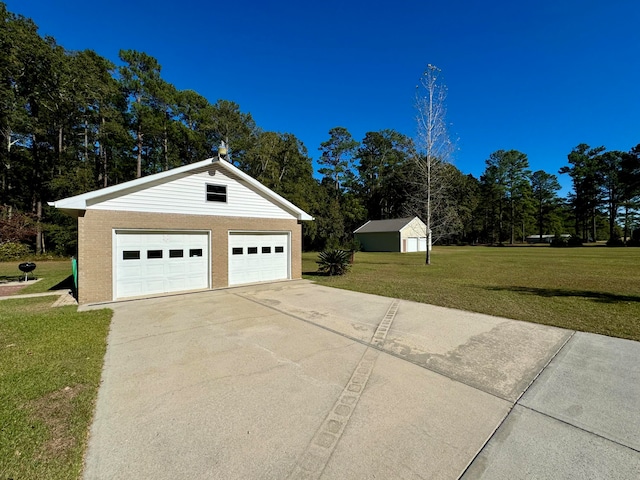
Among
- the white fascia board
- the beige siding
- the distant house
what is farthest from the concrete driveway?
the beige siding

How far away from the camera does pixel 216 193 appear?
10867 mm

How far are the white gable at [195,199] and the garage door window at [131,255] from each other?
132 centimetres

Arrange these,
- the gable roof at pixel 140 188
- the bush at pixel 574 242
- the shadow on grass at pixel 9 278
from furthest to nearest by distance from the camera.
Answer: the bush at pixel 574 242 < the shadow on grass at pixel 9 278 < the gable roof at pixel 140 188

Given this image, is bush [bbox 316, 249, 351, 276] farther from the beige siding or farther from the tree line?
the beige siding

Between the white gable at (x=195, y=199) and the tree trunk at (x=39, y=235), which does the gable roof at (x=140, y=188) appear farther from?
the tree trunk at (x=39, y=235)

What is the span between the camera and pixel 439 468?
2266mm

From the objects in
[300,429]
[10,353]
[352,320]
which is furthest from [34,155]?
[300,429]

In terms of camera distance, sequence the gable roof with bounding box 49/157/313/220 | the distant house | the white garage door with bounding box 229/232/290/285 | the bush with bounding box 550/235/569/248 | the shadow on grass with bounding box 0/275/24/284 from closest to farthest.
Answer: the gable roof with bounding box 49/157/313/220 → the white garage door with bounding box 229/232/290/285 → the shadow on grass with bounding box 0/275/24/284 → the distant house → the bush with bounding box 550/235/569/248

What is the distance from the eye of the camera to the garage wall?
841cm

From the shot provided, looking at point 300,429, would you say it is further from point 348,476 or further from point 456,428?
point 456,428

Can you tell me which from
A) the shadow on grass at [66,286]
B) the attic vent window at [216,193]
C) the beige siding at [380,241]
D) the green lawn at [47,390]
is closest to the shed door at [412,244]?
the beige siding at [380,241]

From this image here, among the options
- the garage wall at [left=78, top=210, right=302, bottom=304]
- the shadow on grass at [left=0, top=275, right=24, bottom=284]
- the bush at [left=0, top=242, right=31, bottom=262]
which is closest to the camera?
the garage wall at [left=78, top=210, right=302, bottom=304]

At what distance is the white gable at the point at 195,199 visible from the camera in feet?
29.9

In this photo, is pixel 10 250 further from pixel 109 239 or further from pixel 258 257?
pixel 258 257
